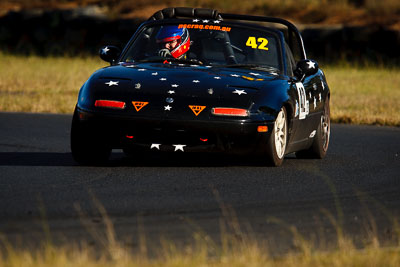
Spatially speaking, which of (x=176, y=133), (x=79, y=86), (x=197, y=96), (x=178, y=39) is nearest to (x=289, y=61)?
(x=178, y=39)

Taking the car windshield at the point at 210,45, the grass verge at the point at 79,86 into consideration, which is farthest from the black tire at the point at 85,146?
the grass verge at the point at 79,86

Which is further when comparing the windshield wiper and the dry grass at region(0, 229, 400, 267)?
the windshield wiper

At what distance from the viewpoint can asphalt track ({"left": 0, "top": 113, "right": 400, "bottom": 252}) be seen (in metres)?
6.42

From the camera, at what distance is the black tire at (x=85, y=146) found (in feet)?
31.2

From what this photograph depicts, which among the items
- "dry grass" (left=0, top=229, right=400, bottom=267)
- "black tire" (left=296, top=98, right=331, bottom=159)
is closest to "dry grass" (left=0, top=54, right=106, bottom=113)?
"black tire" (left=296, top=98, right=331, bottom=159)

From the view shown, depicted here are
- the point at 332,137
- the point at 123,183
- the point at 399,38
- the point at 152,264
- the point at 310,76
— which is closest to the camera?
the point at 152,264

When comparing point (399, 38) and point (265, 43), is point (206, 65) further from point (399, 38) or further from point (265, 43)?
point (399, 38)

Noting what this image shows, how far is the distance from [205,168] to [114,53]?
173 centimetres

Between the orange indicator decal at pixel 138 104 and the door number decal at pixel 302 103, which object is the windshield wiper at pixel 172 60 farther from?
the orange indicator decal at pixel 138 104

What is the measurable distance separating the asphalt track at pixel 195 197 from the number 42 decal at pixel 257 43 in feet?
3.77

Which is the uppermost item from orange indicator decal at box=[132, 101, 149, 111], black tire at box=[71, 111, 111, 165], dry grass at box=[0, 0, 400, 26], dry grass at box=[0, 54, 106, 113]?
orange indicator decal at box=[132, 101, 149, 111]

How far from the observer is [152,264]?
17.1ft

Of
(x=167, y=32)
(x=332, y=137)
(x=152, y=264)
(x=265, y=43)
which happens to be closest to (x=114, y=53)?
(x=167, y=32)

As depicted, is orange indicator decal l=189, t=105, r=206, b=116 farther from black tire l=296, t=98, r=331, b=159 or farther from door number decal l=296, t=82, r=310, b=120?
black tire l=296, t=98, r=331, b=159
